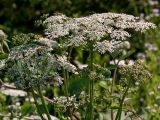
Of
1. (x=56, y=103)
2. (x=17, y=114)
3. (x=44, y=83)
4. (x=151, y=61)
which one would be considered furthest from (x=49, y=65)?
(x=151, y=61)

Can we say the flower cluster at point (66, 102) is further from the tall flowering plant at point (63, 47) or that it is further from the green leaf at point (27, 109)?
the green leaf at point (27, 109)

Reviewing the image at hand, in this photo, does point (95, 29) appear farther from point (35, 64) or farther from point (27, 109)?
point (27, 109)

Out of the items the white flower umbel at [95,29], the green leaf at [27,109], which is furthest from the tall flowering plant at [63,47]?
the green leaf at [27,109]

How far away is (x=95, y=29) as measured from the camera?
185 cm

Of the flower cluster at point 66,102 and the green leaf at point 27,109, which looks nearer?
the flower cluster at point 66,102

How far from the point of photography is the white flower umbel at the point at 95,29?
6.04 feet

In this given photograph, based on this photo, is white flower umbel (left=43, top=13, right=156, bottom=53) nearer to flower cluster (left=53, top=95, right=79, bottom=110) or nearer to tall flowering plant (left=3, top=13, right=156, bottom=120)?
tall flowering plant (left=3, top=13, right=156, bottom=120)

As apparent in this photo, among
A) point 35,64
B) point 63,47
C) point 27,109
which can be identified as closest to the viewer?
point 35,64

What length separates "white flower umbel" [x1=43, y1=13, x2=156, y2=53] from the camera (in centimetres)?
184

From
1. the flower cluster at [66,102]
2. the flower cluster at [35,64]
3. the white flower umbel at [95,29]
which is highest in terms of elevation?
the white flower umbel at [95,29]

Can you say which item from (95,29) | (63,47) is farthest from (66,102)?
(95,29)

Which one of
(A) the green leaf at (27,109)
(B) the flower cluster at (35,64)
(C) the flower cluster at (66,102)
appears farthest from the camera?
(A) the green leaf at (27,109)

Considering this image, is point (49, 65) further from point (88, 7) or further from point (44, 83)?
point (88, 7)

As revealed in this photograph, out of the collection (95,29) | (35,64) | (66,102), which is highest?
(95,29)
